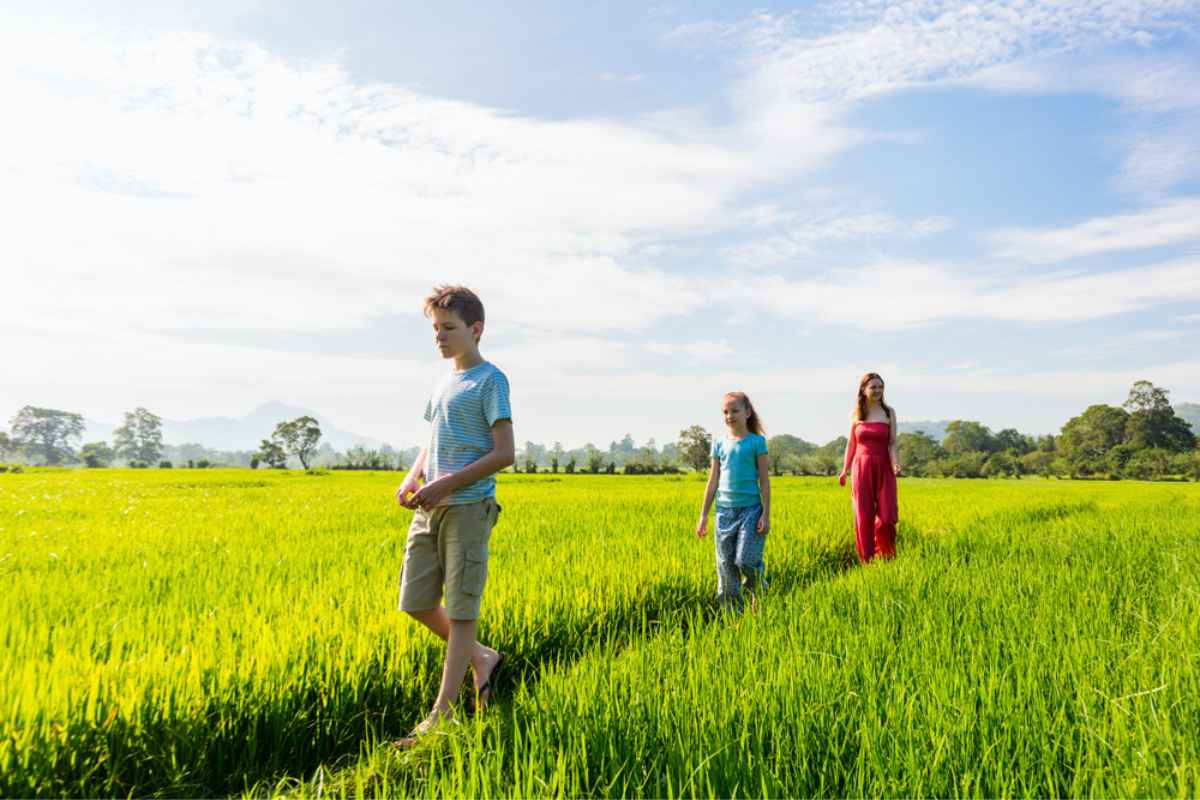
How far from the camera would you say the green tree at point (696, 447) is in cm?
7725

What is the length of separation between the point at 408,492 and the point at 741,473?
2455 millimetres

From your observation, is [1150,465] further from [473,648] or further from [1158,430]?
[473,648]

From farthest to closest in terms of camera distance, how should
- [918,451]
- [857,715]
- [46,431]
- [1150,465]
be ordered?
[46,431] < [918,451] < [1150,465] < [857,715]

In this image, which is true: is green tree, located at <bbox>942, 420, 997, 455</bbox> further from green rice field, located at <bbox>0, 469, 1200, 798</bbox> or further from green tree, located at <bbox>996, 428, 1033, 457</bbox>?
green rice field, located at <bbox>0, 469, 1200, 798</bbox>

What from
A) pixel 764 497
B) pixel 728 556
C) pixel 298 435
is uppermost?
pixel 298 435

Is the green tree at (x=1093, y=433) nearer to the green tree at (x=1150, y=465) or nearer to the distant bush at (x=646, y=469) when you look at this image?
the green tree at (x=1150, y=465)

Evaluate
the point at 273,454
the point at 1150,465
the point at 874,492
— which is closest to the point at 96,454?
the point at 273,454

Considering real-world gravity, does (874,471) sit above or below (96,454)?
below

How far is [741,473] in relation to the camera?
476 cm

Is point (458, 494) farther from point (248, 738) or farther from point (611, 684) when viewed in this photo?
point (248, 738)

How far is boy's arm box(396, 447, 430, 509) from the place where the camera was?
3.03m

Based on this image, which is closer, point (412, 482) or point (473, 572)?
point (473, 572)

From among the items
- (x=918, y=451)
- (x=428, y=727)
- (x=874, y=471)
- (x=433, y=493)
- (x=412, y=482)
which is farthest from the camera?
(x=918, y=451)

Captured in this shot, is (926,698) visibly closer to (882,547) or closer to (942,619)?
(942,619)
